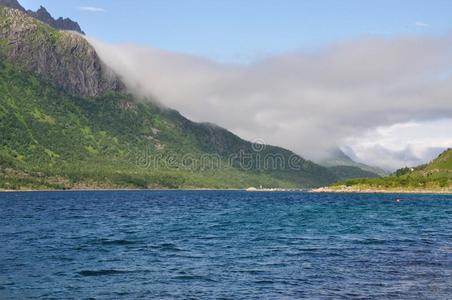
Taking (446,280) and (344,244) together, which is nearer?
(446,280)

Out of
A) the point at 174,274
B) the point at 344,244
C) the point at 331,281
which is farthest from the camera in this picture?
the point at 344,244

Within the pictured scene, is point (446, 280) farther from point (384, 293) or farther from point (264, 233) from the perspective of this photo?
point (264, 233)

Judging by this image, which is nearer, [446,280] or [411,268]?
[446,280]

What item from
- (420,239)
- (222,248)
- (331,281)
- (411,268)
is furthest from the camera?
(420,239)

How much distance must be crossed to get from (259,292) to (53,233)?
182 feet

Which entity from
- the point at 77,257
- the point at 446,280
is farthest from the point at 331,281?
the point at 77,257

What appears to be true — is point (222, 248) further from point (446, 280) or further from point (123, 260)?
point (446, 280)

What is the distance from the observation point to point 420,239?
82562mm

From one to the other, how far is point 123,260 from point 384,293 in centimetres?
2910

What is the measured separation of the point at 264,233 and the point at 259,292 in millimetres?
45761

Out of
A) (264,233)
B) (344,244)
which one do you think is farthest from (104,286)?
(264,233)

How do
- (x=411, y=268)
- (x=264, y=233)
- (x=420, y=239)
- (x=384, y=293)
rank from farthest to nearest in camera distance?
(x=264, y=233) < (x=420, y=239) < (x=411, y=268) < (x=384, y=293)

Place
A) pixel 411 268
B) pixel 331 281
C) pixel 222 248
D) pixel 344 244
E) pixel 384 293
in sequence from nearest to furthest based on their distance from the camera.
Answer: pixel 384 293
pixel 331 281
pixel 411 268
pixel 222 248
pixel 344 244

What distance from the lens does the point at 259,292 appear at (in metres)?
A: 43.9
